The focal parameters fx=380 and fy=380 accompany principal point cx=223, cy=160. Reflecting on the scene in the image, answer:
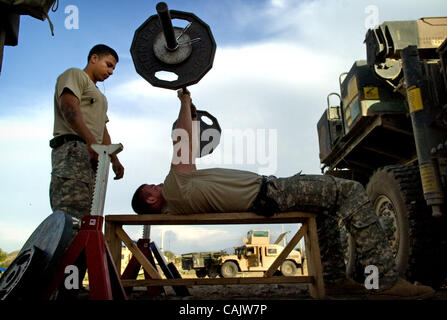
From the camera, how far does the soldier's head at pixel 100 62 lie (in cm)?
314

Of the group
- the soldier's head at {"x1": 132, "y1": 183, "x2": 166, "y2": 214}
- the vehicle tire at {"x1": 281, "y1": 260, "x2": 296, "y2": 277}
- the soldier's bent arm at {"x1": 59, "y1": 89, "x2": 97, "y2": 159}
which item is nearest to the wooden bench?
the soldier's head at {"x1": 132, "y1": 183, "x2": 166, "y2": 214}

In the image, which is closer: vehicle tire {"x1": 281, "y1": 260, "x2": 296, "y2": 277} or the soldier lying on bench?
the soldier lying on bench

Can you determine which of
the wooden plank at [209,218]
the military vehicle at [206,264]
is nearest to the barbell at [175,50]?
the wooden plank at [209,218]

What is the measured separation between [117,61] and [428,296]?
287 cm

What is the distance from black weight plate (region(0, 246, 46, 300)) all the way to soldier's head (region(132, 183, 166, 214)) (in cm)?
99

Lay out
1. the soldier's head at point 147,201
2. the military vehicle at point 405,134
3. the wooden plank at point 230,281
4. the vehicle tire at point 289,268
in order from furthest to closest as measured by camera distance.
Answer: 1. the vehicle tire at point 289,268
2. the military vehicle at point 405,134
3. the soldier's head at point 147,201
4. the wooden plank at point 230,281

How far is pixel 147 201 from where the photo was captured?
2855 mm

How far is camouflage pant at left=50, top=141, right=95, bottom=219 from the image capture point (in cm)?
254

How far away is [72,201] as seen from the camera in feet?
8.39

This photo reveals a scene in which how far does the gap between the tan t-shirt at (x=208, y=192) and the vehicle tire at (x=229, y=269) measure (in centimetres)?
1557

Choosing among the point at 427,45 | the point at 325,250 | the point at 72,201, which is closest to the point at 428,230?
the point at 325,250

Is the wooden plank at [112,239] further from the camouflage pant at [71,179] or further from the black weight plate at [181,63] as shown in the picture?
the black weight plate at [181,63]

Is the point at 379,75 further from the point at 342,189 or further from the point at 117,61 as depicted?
the point at 117,61

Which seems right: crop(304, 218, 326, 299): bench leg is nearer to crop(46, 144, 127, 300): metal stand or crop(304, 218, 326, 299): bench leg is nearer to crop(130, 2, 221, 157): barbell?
crop(46, 144, 127, 300): metal stand
